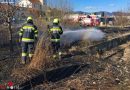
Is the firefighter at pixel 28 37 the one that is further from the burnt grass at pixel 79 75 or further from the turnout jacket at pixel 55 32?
the turnout jacket at pixel 55 32

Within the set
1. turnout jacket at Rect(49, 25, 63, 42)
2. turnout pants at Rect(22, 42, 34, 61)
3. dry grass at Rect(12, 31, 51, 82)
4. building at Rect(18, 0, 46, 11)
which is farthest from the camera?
building at Rect(18, 0, 46, 11)

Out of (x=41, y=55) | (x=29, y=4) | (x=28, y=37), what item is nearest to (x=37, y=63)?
(x=41, y=55)

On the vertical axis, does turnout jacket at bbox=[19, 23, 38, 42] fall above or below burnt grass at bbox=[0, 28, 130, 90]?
above

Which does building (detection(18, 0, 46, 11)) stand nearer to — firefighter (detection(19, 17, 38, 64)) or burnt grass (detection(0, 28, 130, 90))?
firefighter (detection(19, 17, 38, 64))

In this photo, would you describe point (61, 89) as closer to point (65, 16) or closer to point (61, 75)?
point (61, 75)

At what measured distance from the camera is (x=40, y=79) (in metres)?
10.7

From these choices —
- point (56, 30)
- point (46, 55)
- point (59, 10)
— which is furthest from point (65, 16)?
point (46, 55)

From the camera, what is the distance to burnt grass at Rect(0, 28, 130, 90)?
9859 millimetres

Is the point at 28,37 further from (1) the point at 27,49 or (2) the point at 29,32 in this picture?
(1) the point at 27,49

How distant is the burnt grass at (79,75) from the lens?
986 centimetres

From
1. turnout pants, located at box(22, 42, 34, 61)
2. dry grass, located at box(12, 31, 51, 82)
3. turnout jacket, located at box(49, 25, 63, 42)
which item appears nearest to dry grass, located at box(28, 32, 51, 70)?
dry grass, located at box(12, 31, 51, 82)

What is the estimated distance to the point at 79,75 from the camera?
1152 cm

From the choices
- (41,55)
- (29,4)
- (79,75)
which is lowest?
(79,75)

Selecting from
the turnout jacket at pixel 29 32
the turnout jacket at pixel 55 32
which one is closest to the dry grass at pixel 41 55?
the turnout jacket at pixel 29 32
